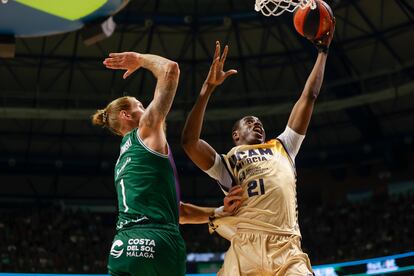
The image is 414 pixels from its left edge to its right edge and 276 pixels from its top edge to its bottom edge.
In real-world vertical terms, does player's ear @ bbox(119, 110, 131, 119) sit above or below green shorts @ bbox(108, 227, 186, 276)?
above

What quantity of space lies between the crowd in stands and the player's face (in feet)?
40.7

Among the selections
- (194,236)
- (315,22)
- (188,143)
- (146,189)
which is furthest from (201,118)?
(194,236)

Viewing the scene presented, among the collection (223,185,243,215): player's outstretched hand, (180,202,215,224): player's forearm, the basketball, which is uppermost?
the basketball

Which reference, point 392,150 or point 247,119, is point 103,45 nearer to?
point 392,150

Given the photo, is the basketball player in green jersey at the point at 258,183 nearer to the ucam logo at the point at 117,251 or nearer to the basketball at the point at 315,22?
the basketball at the point at 315,22

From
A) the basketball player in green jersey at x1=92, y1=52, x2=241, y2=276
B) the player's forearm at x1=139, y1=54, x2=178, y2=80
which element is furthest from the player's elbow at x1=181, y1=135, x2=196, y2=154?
the player's forearm at x1=139, y1=54, x2=178, y2=80

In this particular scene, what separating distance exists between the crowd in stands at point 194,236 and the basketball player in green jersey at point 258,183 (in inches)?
490

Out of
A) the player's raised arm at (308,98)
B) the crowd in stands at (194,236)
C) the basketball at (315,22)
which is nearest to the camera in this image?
the player's raised arm at (308,98)

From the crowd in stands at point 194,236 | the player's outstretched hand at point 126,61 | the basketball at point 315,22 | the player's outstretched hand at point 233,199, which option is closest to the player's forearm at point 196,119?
the player's outstretched hand at point 233,199

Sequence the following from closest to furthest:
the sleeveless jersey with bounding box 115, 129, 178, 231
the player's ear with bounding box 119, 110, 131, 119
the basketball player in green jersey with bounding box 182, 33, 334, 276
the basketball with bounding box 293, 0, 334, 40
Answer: the sleeveless jersey with bounding box 115, 129, 178, 231, the player's ear with bounding box 119, 110, 131, 119, the basketball player in green jersey with bounding box 182, 33, 334, 276, the basketball with bounding box 293, 0, 334, 40

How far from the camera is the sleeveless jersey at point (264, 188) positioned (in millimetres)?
4793

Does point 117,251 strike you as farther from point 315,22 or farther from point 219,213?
point 315,22

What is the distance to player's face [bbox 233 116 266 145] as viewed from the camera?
5276mm

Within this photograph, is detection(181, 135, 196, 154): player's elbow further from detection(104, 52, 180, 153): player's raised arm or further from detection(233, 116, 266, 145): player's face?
detection(104, 52, 180, 153): player's raised arm
